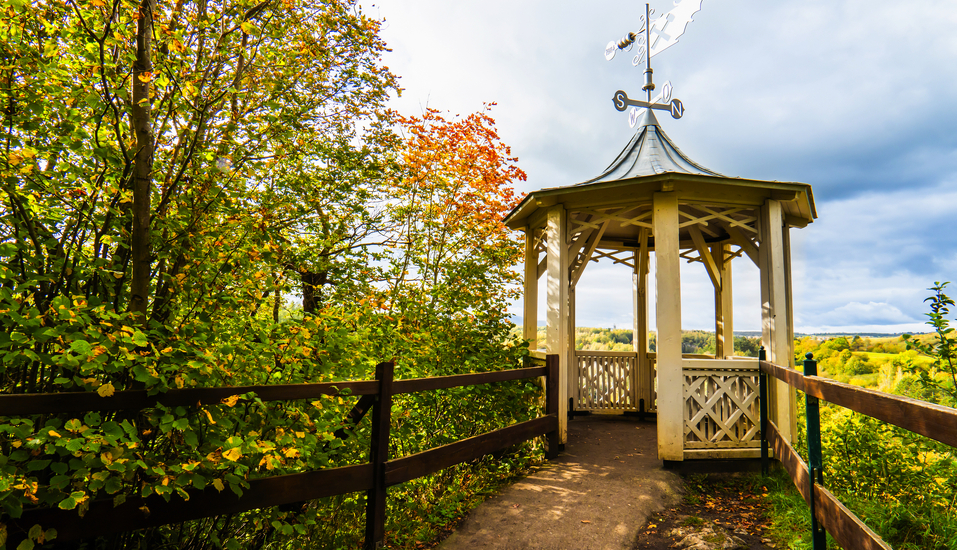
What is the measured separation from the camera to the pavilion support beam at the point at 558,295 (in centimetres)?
584

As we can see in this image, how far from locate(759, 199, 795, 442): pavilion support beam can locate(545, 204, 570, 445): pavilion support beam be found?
2.39 m

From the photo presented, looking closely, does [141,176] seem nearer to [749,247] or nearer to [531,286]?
[531,286]

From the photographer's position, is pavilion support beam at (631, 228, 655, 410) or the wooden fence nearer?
the wooden fence

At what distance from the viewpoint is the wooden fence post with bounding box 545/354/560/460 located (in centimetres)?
535

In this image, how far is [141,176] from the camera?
7.48ft

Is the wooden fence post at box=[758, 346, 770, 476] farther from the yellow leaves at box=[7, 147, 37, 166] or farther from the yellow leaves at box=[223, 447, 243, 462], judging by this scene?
the yellow leaves at box=[7, 147, 37, 166]

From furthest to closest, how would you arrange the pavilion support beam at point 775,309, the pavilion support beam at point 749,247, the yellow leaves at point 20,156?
1. the pavilion support beam at point 749,247
2. the pavilion support beam at point 775,309
3. the yellow leaves at point 20,156


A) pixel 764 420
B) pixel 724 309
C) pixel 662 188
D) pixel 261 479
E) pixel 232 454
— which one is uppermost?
pixel 662 188

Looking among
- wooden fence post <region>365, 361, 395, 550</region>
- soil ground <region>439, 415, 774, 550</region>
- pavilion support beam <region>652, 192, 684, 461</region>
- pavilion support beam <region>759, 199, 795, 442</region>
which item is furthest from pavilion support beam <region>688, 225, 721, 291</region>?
wooden fence post <region>365, 361, 395, 550</region>

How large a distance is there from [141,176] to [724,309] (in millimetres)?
8583

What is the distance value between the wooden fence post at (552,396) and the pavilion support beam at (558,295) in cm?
35

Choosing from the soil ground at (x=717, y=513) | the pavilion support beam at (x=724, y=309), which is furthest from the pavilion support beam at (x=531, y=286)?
the pavilion support beam at (x=724, y=309)

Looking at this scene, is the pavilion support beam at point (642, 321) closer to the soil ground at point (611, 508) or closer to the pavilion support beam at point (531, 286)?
the pavilion support beam at point (531, 286)

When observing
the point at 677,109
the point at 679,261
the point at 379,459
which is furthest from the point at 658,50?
the point at 379,459
